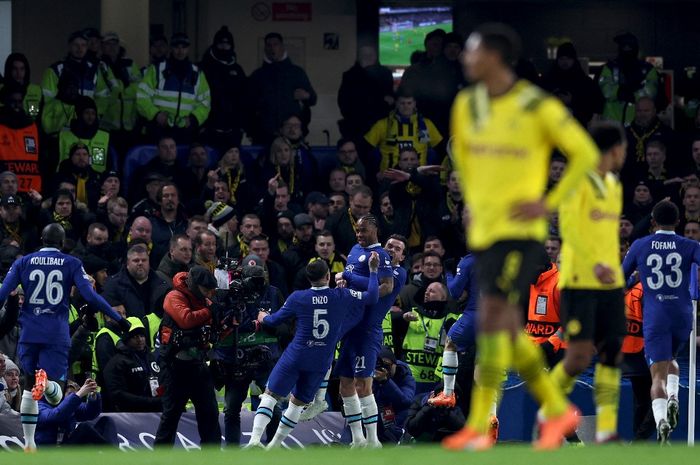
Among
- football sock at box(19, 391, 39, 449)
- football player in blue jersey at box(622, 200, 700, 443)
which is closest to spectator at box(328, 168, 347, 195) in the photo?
football player in blue jersey at box(622, 200, 700, 443)

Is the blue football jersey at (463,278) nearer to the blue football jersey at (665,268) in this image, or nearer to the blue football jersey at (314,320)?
the blue football jersey at (314,320)

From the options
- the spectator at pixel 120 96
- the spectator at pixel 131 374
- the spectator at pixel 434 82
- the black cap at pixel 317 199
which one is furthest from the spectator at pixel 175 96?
the spectator at pixel 131 374

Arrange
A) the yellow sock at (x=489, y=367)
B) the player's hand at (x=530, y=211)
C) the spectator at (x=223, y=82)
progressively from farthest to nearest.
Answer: the spectator at (x=223, y=82)
the yellow sock at (x=489, y=367)
the player's hand at (x=530, y=211)

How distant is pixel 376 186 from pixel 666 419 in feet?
22.5

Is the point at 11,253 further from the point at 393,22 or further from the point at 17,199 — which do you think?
the point at 393,22

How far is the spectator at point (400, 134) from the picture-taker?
19.4m

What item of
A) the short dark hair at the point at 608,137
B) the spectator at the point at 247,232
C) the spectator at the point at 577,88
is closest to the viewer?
the short dark hair at the point at 608,137

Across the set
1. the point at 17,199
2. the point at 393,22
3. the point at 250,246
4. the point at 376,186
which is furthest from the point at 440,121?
the point at 17,199

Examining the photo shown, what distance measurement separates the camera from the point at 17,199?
1672 centimetres

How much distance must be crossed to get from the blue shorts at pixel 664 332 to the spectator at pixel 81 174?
6.85 m

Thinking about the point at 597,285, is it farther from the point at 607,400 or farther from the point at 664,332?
the point at 664,332

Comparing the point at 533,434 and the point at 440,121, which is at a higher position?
the point at 440,121

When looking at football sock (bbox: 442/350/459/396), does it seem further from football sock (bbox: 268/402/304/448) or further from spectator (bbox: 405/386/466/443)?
football sock (bbox: 268/402/304/448)

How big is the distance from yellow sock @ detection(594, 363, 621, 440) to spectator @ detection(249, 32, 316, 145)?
11.1 metres
